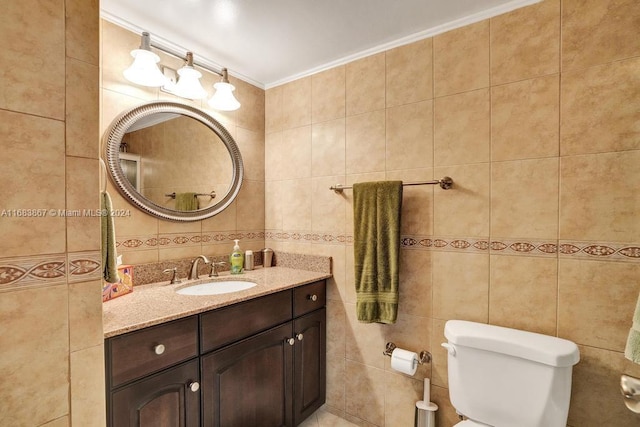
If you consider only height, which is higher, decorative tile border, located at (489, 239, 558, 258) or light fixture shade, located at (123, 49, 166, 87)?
light fixture shade, located at (123, 49, 166, 87)

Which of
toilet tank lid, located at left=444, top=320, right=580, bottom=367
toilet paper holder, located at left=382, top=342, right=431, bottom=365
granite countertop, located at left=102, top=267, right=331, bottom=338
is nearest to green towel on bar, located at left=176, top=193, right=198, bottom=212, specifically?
granite countertop, located at left=102, top=267, right=331, bottom=338

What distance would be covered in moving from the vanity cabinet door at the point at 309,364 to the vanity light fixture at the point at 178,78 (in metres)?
1.38

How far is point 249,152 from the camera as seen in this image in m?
2.15

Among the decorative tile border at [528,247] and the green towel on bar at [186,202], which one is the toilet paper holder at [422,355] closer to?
the decorative tile border at [528,247]

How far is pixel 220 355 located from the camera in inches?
50.8

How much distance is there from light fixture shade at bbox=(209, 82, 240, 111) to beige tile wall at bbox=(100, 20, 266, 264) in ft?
0.28

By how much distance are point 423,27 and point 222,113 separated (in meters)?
1.28

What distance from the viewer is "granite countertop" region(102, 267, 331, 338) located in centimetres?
105

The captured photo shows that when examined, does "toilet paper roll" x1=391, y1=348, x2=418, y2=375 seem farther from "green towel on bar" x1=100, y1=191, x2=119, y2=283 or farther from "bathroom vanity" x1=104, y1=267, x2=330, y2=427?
"green towel on bar" x1=100, y1=191, x2=119, y2=283

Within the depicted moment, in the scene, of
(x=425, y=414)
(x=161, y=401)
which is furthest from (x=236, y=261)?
(x=425, y=414)

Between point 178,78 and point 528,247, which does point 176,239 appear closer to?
point 178,78

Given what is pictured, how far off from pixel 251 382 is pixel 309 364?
46cm

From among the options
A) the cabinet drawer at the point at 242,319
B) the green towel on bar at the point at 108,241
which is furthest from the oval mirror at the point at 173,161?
the cabinet drawer at the point at 242,319

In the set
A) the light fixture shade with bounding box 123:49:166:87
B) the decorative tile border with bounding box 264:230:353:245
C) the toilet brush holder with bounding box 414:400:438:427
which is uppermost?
the light fixture shade with bounding box 123:49:166:87
